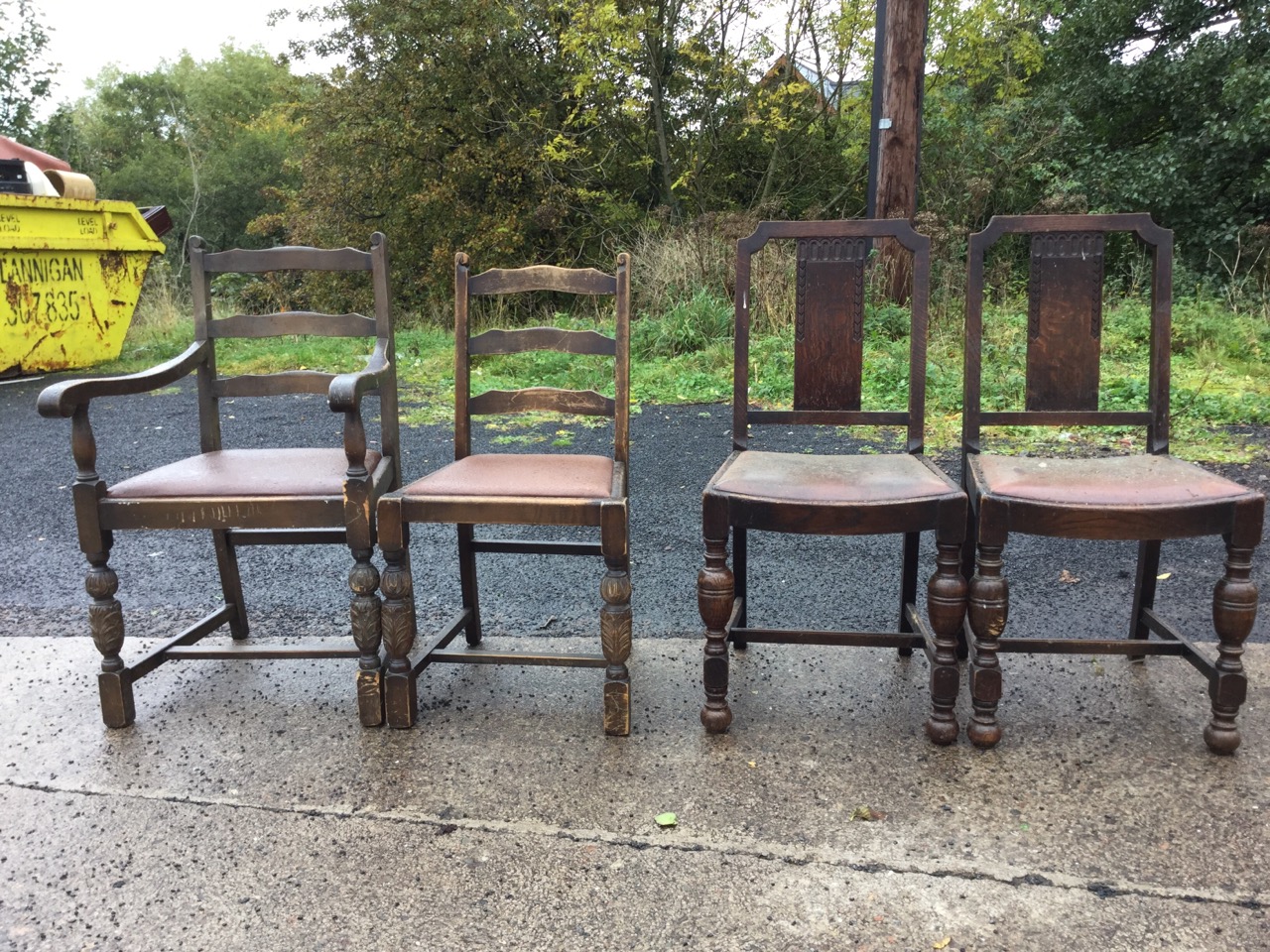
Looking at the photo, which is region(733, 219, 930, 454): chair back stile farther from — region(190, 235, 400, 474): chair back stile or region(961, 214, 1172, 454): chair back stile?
region(190, 235, 400, 474): chair back stile

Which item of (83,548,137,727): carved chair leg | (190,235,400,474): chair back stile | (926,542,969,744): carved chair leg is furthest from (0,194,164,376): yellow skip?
(926,542,969,744): carved chair leg

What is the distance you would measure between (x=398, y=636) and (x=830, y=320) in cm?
162

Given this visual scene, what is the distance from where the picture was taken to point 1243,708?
254 centimetres

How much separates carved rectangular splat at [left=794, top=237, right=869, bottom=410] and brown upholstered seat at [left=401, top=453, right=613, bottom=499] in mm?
727

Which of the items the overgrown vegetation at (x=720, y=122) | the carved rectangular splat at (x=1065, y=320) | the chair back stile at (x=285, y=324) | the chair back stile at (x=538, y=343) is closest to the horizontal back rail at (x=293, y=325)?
the chair back stile at (x=285, y=324)

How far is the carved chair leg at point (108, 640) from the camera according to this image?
2.56 meters

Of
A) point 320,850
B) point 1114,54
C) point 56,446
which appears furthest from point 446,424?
point 1114,54

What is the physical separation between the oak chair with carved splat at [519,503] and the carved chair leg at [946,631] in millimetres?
790

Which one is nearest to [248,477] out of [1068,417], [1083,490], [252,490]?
[252,490]

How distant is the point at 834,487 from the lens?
7.95ft

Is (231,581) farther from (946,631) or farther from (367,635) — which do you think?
(946,631)

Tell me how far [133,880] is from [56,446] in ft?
16.6

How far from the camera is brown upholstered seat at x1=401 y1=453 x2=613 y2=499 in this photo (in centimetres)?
244

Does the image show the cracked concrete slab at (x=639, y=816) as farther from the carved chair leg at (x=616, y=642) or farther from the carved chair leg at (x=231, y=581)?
the carved chair leg at (x=231, y=581)
